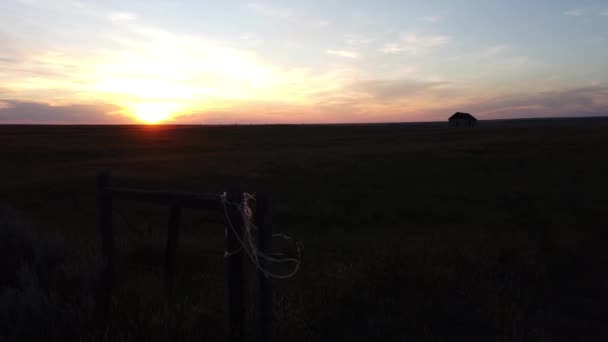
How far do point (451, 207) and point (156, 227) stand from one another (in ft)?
29.1

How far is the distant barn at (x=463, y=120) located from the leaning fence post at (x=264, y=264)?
116 meters

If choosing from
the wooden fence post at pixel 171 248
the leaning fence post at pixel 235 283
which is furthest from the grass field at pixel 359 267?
the leaning fence post at pixel 235 283

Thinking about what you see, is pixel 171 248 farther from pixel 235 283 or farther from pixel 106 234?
pixel 235 283

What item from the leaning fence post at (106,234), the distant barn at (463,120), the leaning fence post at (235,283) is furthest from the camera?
the distant barn at (463,120)

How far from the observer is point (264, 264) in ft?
12.7

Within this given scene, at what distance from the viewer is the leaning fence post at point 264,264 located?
3777 millimetres

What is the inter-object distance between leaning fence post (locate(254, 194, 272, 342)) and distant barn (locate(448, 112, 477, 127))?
116 meters

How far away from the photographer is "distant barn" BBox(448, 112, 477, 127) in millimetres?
111812

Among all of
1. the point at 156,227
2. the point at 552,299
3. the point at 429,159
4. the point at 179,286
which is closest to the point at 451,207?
the point at 552,299

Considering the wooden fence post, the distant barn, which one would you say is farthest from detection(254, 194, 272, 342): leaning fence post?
the distant barn

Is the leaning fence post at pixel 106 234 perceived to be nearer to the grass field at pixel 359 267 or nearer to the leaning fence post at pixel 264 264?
the grass field at pixel 359 267

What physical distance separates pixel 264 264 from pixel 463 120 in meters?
119

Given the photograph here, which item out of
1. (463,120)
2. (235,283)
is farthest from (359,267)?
(463,120)

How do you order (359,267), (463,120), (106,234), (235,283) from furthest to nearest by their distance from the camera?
(463,120), (359,267), (106,234), (235,283)
